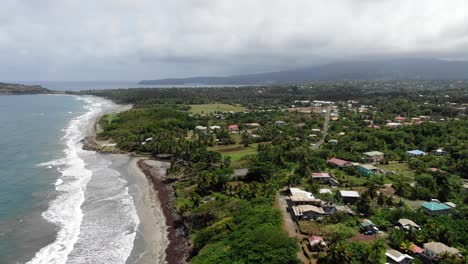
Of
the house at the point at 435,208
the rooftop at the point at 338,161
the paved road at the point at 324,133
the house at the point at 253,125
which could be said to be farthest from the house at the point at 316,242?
the house at the point at 253,125

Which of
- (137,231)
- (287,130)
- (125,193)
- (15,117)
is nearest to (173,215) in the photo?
(137,231)

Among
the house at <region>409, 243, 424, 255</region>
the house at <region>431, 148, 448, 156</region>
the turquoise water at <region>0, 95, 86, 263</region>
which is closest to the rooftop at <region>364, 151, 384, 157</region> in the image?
the house at <region>431, 148, 448, 156</region>

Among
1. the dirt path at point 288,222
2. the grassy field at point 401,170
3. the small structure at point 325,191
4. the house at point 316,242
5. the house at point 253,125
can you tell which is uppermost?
the house at point 316,242

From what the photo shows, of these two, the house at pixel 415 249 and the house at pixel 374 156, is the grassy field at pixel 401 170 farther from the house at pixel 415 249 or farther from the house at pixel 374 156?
the house at pixel 415 249

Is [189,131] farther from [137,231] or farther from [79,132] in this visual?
[137,231]

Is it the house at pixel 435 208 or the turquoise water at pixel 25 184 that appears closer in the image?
the turquoise water at pixel 25 184
